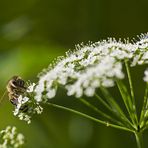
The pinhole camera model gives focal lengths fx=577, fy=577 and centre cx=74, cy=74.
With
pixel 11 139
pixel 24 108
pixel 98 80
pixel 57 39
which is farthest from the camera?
pixel 57 39

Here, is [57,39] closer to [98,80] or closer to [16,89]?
[16,89]

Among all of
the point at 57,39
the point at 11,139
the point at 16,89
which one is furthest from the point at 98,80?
the point at 57,39

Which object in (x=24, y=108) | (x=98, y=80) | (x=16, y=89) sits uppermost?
(x=16, y=89)

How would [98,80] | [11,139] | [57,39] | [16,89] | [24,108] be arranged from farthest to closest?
[57,39] → [16,89] → [24,108] → [11,139] → [98,80]

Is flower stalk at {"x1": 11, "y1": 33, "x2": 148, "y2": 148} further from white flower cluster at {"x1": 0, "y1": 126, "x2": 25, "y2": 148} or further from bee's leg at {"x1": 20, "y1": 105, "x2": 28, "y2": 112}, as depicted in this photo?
white flower cluster at {"x1": 0, "y1": 126, "x2": 25, "y2": 148}

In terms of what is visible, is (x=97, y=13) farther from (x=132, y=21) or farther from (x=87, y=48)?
(x=87, y=48)

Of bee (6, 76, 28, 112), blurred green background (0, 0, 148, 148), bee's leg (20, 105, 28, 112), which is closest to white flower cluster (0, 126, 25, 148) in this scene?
bee's leg (20, 105, 28, 112)
